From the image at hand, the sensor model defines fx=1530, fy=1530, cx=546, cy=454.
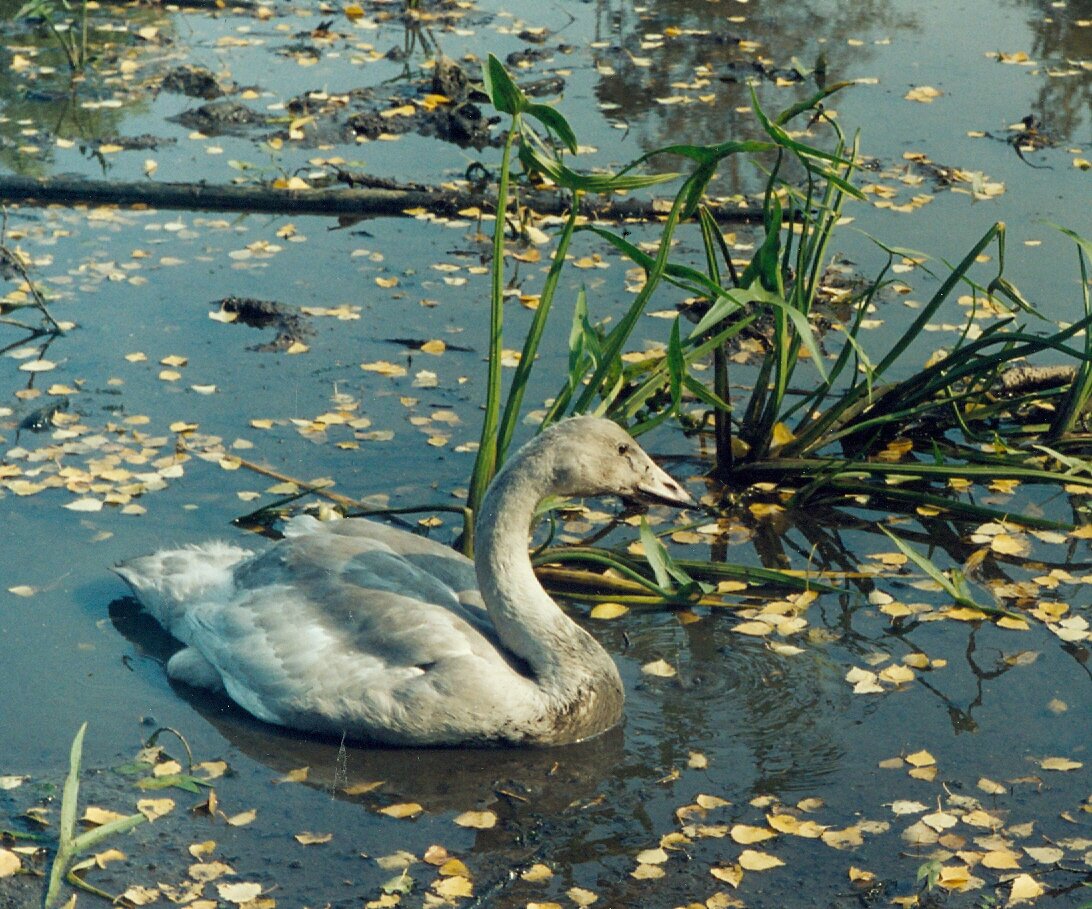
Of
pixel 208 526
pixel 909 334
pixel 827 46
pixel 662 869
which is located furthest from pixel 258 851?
pixel 827 46

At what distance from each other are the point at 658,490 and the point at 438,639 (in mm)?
887

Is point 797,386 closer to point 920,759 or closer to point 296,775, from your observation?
point 920,759

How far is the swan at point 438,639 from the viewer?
4824 millimetres

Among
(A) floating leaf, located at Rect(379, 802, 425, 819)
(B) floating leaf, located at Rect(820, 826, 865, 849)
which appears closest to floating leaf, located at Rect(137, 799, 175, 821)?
(A) floating leaf, located at Rect(379, 802, 425, 819)

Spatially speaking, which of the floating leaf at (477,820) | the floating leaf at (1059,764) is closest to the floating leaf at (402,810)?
the floating leaf at (477,820)

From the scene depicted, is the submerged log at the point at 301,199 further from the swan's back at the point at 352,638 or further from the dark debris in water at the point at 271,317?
the swan's back at the point at 352,638

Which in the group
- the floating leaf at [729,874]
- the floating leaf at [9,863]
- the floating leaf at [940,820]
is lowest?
the floating leaf at [9,863]

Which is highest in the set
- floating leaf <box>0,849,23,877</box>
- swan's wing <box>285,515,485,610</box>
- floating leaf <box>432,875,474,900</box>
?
swan's wing <box>285,515,485,610</box>

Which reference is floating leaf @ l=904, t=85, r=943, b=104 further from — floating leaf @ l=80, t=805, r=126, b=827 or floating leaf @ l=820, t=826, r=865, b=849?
floating leaf @ l=80, t=805, r=126, b=827

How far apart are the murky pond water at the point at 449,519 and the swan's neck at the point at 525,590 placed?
0.87 feet

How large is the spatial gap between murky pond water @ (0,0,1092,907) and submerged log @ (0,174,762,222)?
133 mm

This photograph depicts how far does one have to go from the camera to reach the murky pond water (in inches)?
175

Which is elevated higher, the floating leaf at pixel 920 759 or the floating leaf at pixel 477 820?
the floating leaf at pixel 920 759

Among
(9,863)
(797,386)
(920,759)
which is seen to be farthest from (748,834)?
(797,386)
